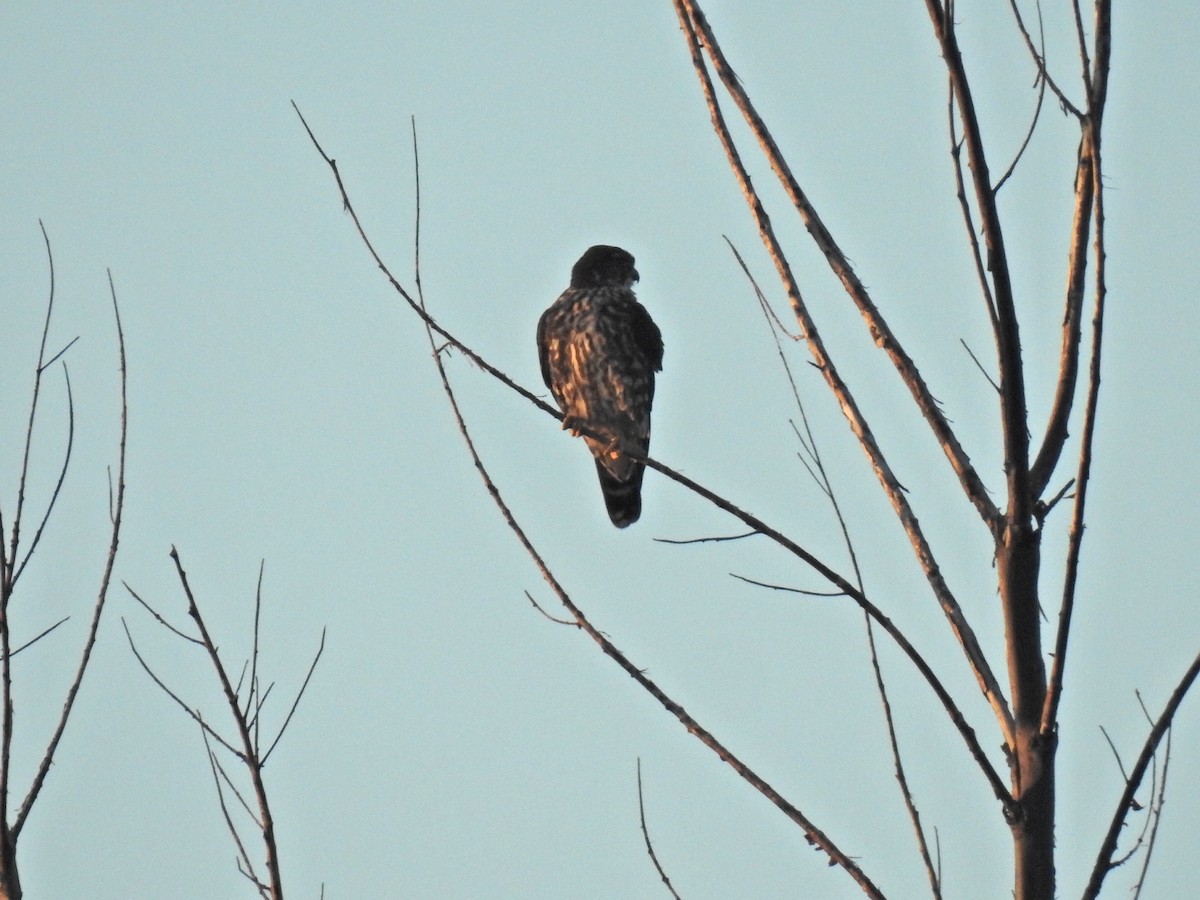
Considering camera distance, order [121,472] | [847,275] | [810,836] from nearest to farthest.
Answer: [810,836], [847,275], [121,472]

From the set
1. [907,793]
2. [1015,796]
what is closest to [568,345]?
[907,793]

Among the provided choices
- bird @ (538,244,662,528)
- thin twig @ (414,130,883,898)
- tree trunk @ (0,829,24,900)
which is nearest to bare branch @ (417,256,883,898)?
thin twig @ (414,130,883,898)

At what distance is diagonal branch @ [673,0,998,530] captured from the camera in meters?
1.80

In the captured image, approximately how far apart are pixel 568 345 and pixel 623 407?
44cm

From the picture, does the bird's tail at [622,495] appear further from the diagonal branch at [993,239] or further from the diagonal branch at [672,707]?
the diagonal branch at [993,239]

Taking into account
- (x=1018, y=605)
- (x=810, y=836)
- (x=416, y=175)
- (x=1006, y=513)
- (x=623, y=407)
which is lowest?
(x=810, y=836)

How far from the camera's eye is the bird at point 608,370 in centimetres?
702

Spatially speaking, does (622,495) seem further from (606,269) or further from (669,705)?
(669,705)

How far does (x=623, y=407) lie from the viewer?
23.1 ft

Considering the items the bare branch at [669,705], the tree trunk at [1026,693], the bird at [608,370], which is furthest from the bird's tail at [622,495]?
the tree trunk at [1026,693]

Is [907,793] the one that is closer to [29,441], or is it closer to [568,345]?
[29,441]

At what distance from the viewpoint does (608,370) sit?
23.0ft

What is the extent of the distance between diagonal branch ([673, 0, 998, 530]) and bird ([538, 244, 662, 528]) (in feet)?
15.3

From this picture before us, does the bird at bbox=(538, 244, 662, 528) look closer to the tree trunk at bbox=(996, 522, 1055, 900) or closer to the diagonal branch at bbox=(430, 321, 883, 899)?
the diagonal branch at bbox=(430, 321, 883, 899)
